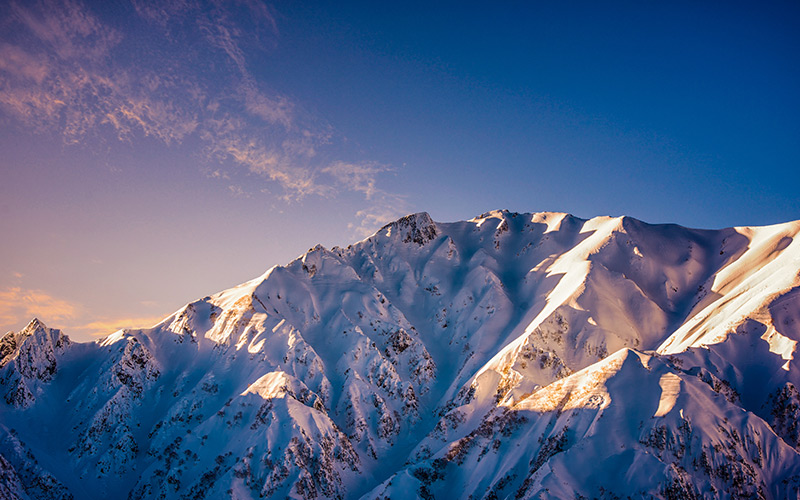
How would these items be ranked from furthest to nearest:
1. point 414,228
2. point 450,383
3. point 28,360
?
point 414,228, point 450,383, point 28,360

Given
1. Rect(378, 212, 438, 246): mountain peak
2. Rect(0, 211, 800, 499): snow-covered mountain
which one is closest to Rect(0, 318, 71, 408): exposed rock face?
Rect(0, 211, 800, 499): snow-covered mountain

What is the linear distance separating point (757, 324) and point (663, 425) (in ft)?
122

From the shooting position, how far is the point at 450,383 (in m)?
117

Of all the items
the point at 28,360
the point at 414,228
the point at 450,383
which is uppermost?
the point at 414,228

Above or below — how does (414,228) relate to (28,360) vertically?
above

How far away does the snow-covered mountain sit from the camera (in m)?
63.6

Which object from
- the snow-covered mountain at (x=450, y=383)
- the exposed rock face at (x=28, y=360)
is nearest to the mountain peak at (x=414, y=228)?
the snow-covered mountain at (x=450, y=383)

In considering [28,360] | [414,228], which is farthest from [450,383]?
[28,360]

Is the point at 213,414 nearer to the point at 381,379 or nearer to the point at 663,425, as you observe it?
the point at 381,379

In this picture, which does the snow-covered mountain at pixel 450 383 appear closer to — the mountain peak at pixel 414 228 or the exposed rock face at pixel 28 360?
the exposed rock face at pixel 28 360

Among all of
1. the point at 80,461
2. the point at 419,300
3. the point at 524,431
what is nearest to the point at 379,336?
the point at 419,300

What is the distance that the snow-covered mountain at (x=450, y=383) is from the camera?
209 ft

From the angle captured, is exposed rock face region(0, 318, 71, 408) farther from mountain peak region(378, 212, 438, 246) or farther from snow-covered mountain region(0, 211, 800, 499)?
mountain peak region(378, 212, 438, 246)

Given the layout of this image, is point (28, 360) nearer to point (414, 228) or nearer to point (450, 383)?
point (450, 383)
